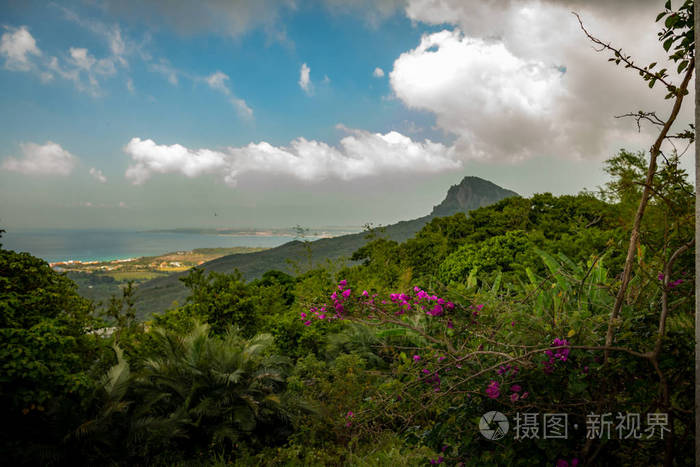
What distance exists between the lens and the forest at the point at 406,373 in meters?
1.82

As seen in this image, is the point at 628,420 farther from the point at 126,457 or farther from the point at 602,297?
the point at 126,457

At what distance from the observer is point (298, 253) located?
11.2 metres

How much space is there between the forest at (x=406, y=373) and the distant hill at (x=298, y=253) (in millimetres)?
2507

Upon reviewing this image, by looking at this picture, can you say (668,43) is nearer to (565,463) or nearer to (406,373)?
(565,463)

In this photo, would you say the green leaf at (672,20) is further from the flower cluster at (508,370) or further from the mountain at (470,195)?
the mountain at (470,195)

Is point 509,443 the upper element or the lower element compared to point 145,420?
upper

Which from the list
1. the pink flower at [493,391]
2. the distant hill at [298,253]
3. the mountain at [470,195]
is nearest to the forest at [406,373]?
the pink flower at [493,391]

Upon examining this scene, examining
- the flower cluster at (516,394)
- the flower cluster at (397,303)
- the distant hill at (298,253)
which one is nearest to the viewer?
the flower cluster at (516,394)

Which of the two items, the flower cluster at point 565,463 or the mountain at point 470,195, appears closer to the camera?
the flower cluster at point 565,463

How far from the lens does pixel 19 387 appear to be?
2.59m

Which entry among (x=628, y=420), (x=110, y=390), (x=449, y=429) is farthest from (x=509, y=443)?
(x=110, y=390)

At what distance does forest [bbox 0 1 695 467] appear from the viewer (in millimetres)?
1815

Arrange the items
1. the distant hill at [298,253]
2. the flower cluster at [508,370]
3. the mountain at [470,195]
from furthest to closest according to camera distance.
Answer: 1. the mountain at [470,195]
2. the distant hill at [298,253]
3. the flower cluster at [508,370]

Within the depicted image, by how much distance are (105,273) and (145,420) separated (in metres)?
8.19
